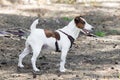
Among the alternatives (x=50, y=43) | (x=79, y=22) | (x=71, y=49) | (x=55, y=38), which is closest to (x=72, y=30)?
(x=79, y=22)

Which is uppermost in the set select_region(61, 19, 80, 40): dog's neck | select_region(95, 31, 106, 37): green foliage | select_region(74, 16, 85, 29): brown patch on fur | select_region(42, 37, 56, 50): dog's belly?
select_region(74, 16, 85, 29): brown patch on fur

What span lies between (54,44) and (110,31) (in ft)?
19.3

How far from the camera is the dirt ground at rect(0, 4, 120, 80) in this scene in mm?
8805

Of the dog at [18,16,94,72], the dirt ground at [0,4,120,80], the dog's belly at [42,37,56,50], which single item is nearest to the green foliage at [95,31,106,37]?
the dirt ground at [0,4,120,80]

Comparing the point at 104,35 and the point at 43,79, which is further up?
the point at 43,79

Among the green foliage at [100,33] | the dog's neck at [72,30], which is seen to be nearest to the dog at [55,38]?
the dog's neck at [72,30]

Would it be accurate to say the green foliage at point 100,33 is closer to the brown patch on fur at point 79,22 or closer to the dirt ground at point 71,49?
the dirt ground at point 71,49

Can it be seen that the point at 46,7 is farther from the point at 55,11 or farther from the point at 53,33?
the point at 53,33

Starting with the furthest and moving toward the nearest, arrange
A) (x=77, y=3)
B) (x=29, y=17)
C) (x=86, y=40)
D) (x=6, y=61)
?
(x=77, y=3) < (x=29, y=17) < (x=86, y=40) < (x=6, y=61)

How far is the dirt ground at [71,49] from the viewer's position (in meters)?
8.80

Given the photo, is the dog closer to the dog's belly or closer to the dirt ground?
the dog's belly

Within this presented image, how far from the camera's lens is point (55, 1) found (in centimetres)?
2009

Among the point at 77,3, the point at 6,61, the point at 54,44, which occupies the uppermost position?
the point at 54,44

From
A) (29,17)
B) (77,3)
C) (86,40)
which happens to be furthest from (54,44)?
(77,3)
